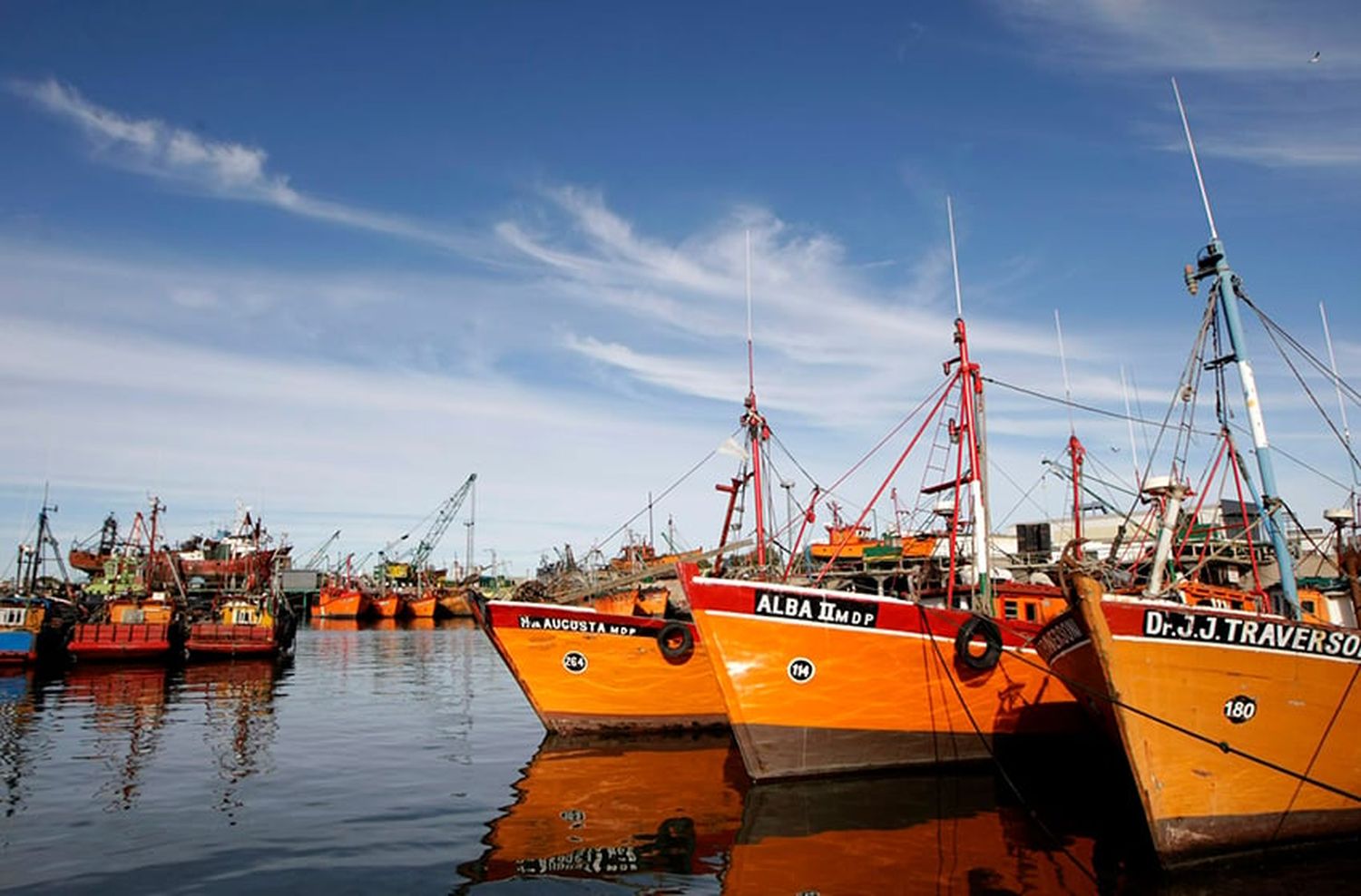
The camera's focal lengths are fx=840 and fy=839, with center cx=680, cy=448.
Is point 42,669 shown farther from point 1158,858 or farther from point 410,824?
point 1158,858

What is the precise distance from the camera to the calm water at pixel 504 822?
35.2ft

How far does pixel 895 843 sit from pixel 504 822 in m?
6.16

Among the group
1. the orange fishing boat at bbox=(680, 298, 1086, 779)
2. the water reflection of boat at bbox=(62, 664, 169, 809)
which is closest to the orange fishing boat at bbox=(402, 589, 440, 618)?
the water reflection of boat at bbox=(62, 664, 169, 809)

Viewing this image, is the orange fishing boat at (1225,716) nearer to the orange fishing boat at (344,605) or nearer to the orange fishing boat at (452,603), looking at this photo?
the orange fishing boat at (452,603)

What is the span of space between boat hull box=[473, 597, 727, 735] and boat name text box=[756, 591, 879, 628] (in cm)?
631

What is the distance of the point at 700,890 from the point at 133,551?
7741cm

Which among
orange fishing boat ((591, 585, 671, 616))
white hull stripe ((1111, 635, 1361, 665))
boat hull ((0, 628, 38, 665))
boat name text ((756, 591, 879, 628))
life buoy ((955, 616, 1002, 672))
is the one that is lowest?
boat hull ((0, 628, 38, 665))

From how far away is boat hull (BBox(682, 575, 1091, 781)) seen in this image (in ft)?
50.0

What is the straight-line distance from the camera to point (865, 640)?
15.5 meters

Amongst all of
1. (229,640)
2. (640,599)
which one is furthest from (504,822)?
(640,599)

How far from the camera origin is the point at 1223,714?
11.4 metres

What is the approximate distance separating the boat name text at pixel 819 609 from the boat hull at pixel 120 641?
124 feet

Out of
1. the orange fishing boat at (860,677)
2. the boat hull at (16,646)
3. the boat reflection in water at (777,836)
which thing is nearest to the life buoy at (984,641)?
the orange fishing boat at (860,677)

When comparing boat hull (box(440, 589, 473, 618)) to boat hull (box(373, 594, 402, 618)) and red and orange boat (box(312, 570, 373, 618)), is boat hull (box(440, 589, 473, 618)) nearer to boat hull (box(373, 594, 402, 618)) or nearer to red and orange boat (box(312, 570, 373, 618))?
boat hull (box(373, 594, 402, 618))
